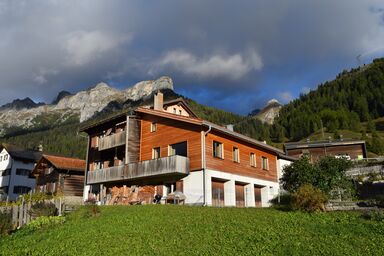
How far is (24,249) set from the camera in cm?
1307

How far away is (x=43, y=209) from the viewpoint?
1931 cm

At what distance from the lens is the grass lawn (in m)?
11.2

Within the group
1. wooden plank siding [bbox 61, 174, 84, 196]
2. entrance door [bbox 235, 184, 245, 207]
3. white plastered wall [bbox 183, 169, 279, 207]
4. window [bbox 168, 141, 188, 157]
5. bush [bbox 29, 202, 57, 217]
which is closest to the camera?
bush [bbox 29, 202, 57, 217]

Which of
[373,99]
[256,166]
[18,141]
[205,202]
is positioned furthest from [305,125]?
[18,141]

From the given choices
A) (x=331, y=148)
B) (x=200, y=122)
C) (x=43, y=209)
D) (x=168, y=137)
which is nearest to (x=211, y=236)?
(x=43, y=209)

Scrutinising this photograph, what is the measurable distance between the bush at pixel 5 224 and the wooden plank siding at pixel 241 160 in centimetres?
1452

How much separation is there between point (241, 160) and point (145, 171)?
8709 millimetres

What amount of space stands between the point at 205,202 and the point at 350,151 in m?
45.6

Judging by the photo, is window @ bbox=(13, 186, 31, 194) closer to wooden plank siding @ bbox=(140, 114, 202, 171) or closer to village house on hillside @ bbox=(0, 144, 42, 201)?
village house on hillside @ bbox=(0, 144, 42, 201)

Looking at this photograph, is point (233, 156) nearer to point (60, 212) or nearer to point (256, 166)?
point (256, 166)

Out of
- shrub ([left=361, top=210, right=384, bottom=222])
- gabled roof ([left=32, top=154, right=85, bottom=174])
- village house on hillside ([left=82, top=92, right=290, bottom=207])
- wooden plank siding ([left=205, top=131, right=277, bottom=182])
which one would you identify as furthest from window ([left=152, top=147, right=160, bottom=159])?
shrub ([left=361, top=210, right=384, bottom=222])

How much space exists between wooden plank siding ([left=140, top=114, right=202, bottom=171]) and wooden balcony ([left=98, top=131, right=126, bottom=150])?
1978 mm

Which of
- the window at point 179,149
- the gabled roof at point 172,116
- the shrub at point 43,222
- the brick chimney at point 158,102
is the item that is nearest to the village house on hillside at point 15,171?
the brick chimney at point 158,102

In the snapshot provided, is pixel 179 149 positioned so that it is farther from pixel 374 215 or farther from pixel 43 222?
pixel 374 215
